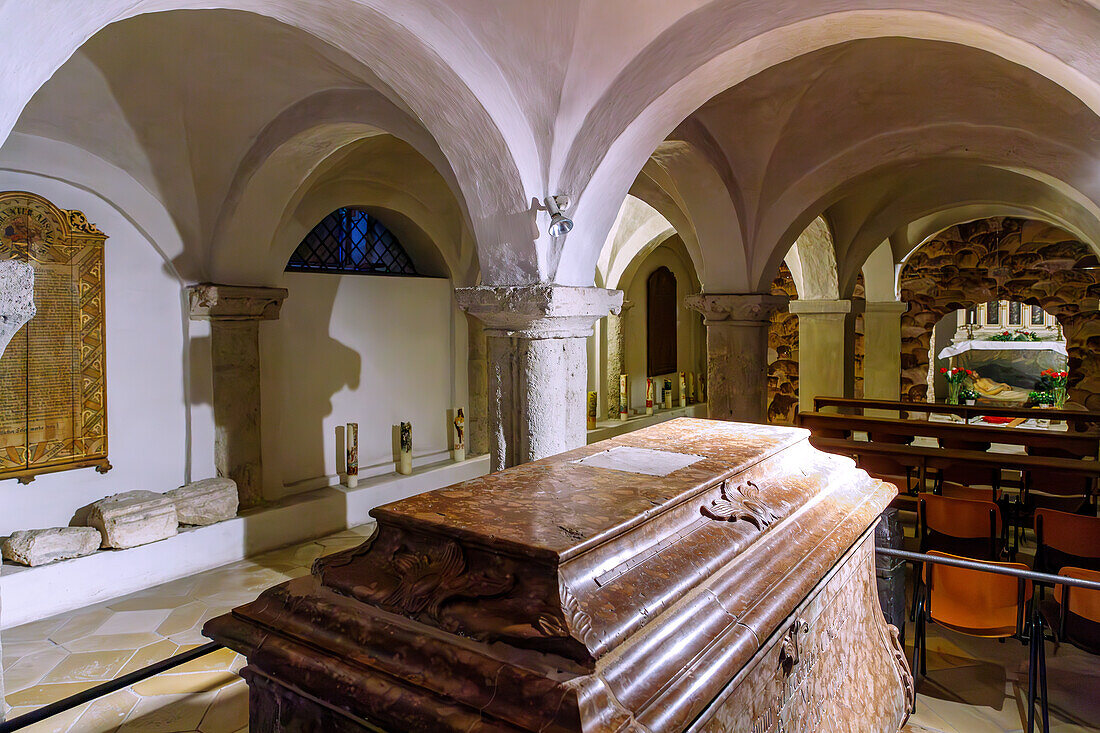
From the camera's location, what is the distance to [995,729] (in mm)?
2914

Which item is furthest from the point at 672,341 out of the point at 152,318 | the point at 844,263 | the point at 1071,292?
the point at 152,318

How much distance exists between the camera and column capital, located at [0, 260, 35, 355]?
1898 millimetres

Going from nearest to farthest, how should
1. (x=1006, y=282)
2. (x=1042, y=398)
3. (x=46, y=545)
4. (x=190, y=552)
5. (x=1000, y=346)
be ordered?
(x=46, y=545) → (x=190, y=552) → (x=1006, y=282) → (x=1042, y=398) → (x=1000, y=346)

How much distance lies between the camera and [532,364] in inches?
139

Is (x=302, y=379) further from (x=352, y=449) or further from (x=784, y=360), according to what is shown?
(x=784, y=360)

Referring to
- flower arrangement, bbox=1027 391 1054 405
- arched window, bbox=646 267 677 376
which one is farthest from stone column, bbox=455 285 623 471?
flower arrangement, bbox=1027 391 1054 405

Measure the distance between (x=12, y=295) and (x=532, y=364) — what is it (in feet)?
7.10

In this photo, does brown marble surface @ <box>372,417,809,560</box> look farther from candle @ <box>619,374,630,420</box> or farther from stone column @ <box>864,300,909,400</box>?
stone column @ <box>864,300,909,400</box>

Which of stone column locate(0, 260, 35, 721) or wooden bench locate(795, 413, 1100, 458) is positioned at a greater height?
stone column locate(0, 260, 35, 721)

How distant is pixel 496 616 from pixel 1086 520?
382 centimetres

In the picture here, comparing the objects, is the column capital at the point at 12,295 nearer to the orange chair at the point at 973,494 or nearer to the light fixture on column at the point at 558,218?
the light fixture on column at the point at 558,218

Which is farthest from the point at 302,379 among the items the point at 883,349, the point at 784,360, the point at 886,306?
the point at 784,360

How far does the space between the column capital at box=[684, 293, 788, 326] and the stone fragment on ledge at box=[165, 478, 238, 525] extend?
13.5 ft

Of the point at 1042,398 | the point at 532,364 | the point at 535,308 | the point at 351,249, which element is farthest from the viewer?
the point at 1042,398
